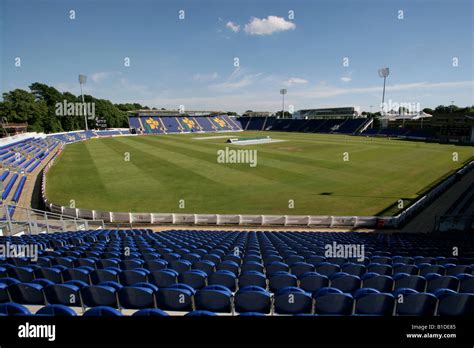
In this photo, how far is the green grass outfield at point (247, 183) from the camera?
870 inches

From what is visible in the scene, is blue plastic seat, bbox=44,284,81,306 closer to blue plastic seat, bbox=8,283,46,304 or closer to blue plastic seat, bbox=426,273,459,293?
blue plastic seat, bbox=8,283,46,304

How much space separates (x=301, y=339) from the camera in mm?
3105

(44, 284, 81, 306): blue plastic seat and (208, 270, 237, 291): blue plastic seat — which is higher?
(44, 284, 81, 306): blue plastic seat

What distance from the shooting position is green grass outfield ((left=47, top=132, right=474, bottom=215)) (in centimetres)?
2209

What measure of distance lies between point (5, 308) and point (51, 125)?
327ft

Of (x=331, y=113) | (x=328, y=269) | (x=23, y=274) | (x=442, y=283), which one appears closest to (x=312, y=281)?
(x=328, y=269)

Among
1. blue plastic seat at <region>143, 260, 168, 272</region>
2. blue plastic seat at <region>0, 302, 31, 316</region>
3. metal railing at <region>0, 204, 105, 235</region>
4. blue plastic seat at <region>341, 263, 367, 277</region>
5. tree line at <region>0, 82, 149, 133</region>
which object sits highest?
tree line at <region>0, 82, 149, 133</region>

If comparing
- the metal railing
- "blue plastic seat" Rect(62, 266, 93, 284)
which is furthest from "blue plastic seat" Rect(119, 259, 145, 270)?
the metal railing

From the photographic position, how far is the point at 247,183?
1110 inches

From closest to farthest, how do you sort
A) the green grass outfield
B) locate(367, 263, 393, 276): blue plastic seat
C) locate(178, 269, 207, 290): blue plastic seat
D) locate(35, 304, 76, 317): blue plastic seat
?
locate(35, 304, 76, 317): blue plastic seat → locate(178, 269, 207, 290): blue plastic seat → locate(367, 263, 393, 276): blue plastic seat → the green grass outfield

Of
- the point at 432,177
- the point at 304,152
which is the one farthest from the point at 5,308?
the point at 304,152

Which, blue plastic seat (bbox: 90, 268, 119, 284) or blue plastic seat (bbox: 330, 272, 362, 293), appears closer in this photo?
blue plastic seat (bbox: 330, 272, 362, 293)

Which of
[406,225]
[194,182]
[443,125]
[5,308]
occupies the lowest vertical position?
[406,225]

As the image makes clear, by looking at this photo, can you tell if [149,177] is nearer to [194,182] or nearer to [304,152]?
[194,182]
